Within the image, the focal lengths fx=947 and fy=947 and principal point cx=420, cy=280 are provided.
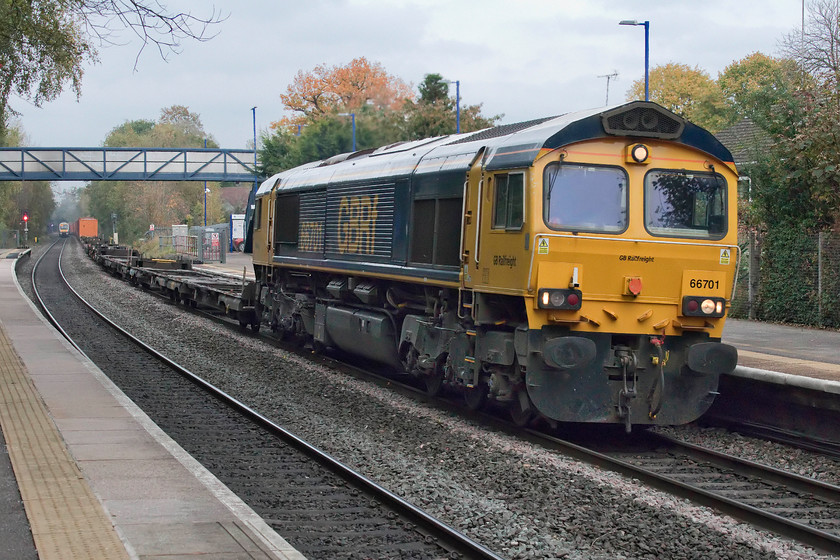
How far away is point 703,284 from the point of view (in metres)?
10.1

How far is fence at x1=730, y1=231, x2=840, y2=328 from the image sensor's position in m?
18.2

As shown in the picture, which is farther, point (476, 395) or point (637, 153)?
point (476, 395)

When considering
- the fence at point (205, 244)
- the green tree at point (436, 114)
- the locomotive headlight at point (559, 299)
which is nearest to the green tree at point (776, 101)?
the locomotive headlight at point (559, 299)

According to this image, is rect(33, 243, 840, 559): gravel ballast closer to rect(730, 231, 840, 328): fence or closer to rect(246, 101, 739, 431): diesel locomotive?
rect(246, 101, 739, 431): diesel locomotive

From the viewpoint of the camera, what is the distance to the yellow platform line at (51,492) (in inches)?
226

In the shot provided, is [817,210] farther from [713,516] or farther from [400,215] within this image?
[713,516]

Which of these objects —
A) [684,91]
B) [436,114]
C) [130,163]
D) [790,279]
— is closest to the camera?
[790,279]

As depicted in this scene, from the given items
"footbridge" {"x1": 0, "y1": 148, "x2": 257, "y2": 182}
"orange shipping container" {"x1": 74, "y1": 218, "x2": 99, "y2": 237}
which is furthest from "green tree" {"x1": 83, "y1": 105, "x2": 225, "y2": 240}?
"footbridge" {"x1": 0, "y1": 148, "x2": 257, "y2": 182}

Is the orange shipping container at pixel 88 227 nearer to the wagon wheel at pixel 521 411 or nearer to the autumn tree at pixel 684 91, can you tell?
the autumn tree at pixel 684 91

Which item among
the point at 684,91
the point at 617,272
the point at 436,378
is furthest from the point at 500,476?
the point at 684,91

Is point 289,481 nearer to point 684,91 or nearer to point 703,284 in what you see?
point 703,284

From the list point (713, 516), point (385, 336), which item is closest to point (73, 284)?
point (385, 336)

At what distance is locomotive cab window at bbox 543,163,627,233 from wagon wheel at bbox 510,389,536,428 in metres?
1.90

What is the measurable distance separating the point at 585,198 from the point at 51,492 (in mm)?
5813
